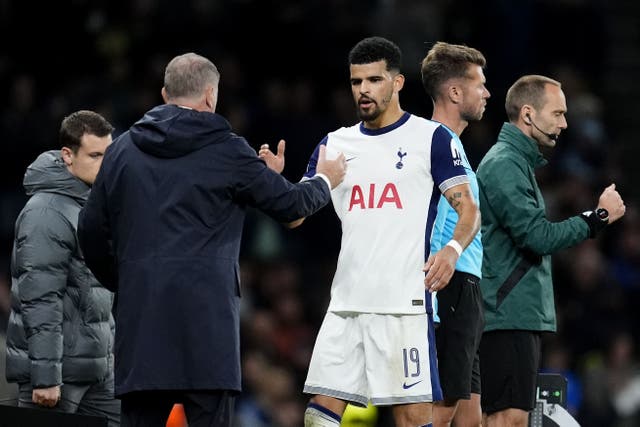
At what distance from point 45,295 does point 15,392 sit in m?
1.56

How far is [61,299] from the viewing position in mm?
7297

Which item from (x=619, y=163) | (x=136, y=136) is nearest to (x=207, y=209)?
(x=136, y=136)

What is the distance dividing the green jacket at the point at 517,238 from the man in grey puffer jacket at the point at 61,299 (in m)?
1.97

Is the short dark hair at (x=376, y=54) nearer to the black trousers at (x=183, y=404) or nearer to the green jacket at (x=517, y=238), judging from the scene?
the green jacket at (x=517, y=238)

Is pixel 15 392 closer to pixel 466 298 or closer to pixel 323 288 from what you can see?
pixel 466 298

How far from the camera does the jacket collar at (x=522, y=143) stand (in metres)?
8.02

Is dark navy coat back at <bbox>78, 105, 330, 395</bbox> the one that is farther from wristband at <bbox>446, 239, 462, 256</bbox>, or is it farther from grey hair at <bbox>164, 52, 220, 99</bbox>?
wristband at <bbox>446, 239, 462, 256</bbox>

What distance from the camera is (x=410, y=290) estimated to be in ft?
23.4

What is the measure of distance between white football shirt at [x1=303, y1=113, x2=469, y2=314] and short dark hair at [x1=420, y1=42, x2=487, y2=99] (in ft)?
2.40

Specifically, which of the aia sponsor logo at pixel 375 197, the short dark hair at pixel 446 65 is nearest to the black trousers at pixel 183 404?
the aia sponsor logo at pixel 375 197

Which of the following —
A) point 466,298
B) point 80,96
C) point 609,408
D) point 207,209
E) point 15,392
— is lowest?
point 609,408

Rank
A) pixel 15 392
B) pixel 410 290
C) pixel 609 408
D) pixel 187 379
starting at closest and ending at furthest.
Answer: pixel 187 379 → pixel 410 290 → pixel 15 392 → pixel 609 408

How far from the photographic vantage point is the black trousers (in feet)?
21.4

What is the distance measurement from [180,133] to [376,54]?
1.18 meters
